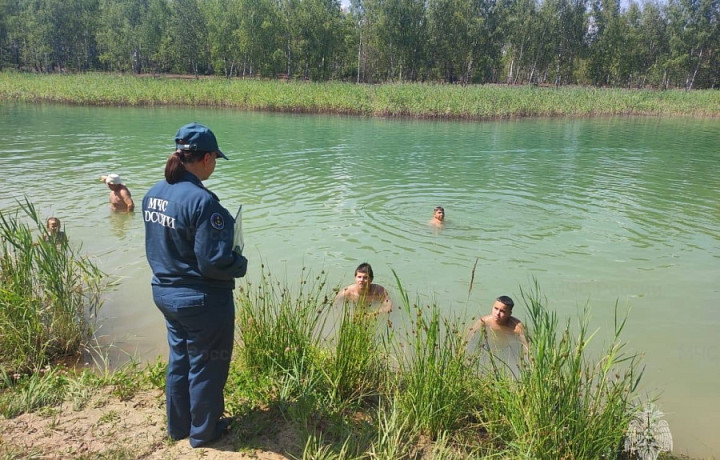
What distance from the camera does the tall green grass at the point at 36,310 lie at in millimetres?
4355

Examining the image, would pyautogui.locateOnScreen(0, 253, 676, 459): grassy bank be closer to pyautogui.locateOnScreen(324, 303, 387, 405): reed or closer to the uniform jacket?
pyautogui.locateOnScreen(324, 303, 387, 405): reed

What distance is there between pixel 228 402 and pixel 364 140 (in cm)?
1975

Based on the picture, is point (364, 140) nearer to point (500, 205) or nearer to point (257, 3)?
point (500, 205)

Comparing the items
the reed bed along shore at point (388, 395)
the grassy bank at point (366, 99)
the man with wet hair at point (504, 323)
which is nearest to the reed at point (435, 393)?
the reed bed along shore at point (388, 395)

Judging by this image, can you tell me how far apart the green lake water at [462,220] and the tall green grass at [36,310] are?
2.57 feet

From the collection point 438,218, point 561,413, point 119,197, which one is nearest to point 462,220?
point 438,218

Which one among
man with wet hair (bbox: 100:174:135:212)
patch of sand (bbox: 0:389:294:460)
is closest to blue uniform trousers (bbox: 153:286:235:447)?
patch of sand (bbox: 0:389:294:460)

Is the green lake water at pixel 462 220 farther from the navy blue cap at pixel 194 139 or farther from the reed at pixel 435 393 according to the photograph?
the navy blue cap at pixel 194 139

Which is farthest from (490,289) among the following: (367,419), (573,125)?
(573,125)

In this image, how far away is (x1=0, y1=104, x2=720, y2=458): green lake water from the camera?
20.7 feet

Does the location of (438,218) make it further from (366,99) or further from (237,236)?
(366,99)

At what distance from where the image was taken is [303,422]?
3.48 meters

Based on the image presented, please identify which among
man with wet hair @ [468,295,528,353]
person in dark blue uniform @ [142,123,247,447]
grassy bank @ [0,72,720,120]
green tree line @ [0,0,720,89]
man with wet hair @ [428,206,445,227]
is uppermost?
green tree line @ [0,0,720,89]

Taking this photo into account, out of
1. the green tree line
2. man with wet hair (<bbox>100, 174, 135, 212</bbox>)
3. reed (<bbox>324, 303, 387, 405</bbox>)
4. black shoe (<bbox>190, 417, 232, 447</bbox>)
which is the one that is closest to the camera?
black shoe (<bbox>190, 417, 232, 447</bbox>)
